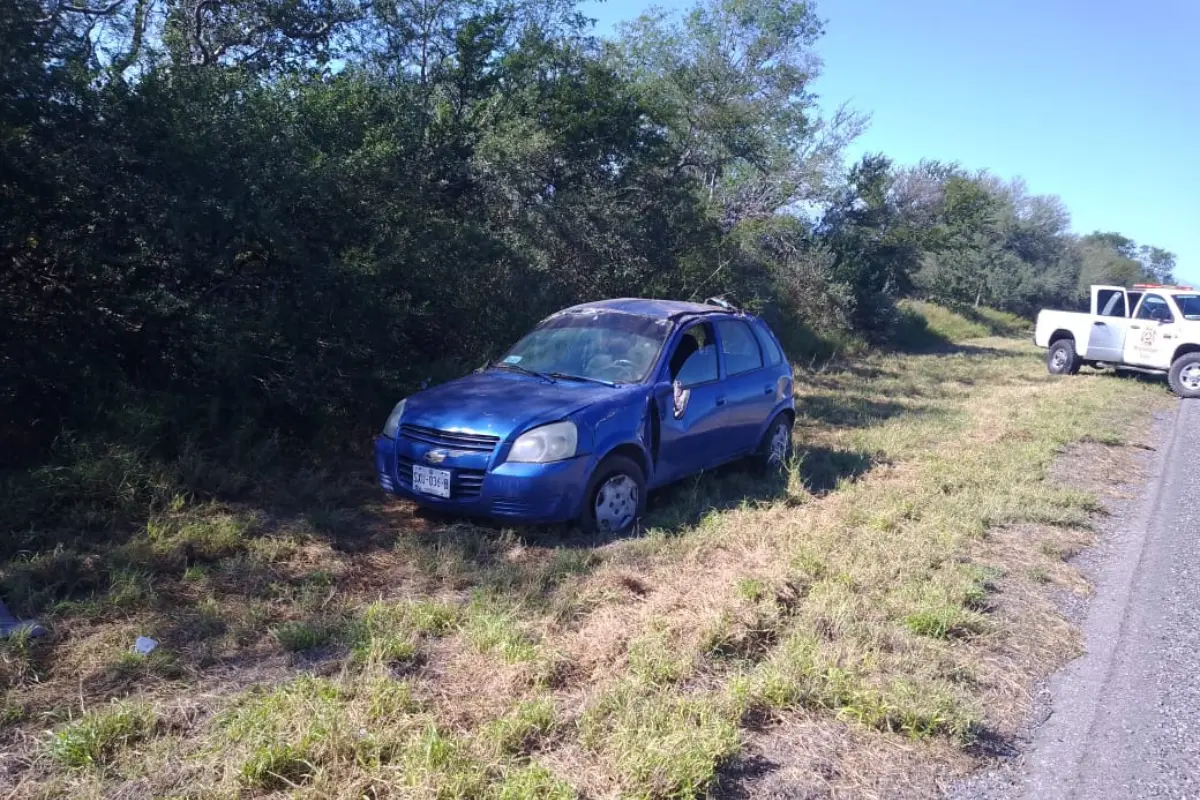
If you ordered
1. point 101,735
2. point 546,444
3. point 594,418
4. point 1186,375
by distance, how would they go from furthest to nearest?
point 1186,375
point 594,418
point 546,444
point 101,735

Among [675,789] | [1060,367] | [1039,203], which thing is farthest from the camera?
[1039,203]

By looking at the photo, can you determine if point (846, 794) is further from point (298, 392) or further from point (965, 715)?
point (298, 392)

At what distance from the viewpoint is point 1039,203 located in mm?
54125

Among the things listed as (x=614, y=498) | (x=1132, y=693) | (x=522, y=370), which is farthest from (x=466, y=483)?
(x=1132, y=693)

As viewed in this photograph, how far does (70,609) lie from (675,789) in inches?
125

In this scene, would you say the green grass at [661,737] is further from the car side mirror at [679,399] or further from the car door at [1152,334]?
the car door at [1152,334]

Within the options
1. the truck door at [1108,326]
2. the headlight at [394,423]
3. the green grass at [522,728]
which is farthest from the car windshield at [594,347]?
the truck door at [1108,326]

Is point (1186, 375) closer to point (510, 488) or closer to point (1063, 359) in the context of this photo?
point (1063, 359)

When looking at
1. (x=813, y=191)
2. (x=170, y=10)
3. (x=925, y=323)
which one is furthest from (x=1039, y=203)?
(x=170, y=10)

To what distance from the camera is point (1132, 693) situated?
168 inches

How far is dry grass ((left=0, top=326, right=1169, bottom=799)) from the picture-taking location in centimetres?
321

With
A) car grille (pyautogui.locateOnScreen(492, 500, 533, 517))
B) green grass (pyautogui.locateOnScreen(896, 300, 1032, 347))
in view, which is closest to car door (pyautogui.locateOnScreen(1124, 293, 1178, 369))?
green grass (pyautogui.locateOnScreen(896, 300, 1032, 347))

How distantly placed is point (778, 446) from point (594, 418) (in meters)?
2.99

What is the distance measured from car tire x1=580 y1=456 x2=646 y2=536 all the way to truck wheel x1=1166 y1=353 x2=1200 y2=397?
14722 millimetres
